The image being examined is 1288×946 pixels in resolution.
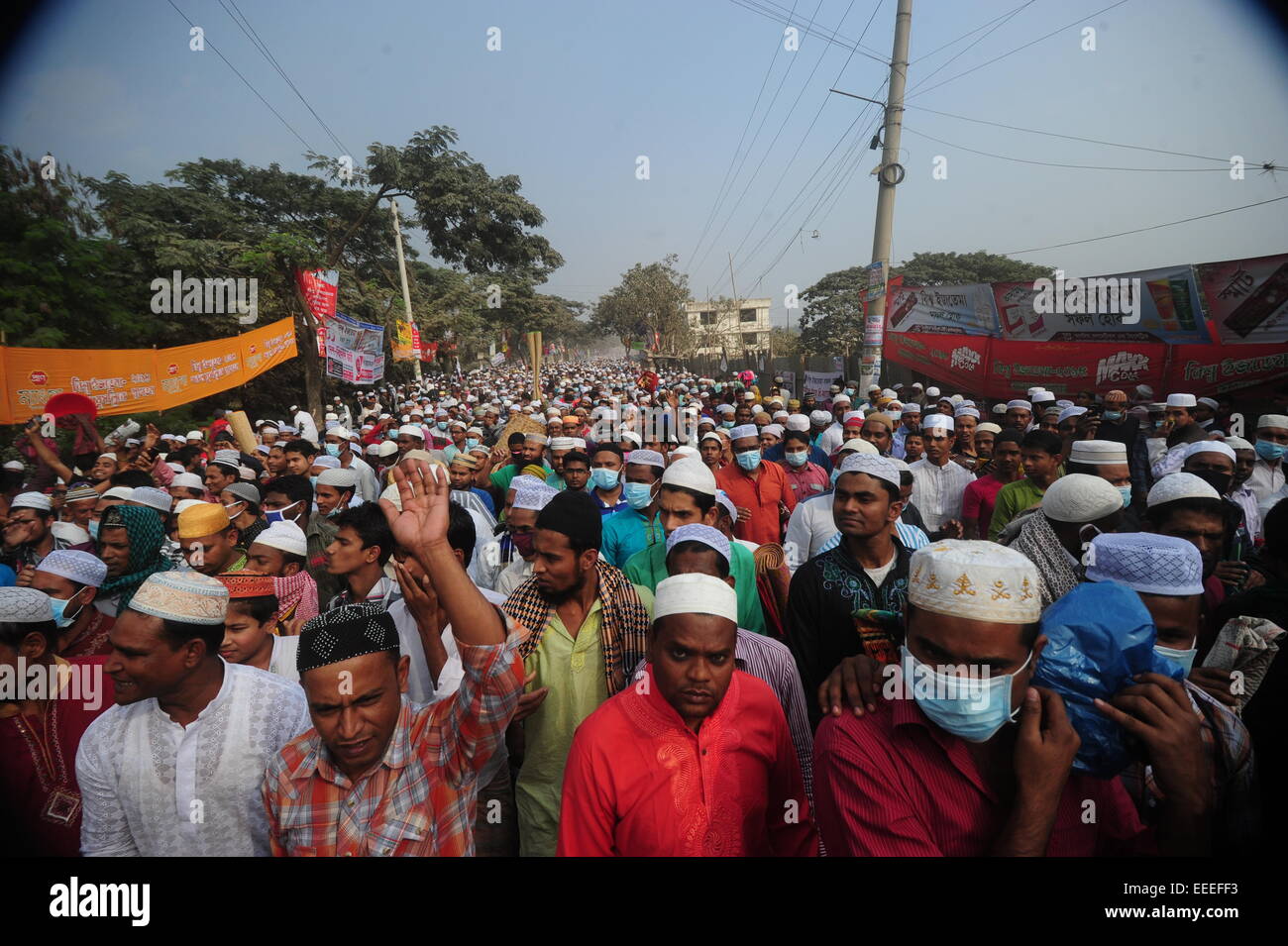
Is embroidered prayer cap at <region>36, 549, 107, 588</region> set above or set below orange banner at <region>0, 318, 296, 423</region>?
below

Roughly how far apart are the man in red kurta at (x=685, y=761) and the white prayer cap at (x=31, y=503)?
16.6ft

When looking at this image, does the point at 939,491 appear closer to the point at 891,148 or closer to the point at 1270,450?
the point at 1270,450

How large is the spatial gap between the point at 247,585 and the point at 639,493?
2.72m

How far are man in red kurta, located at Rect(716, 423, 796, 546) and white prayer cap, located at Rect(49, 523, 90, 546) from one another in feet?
17.5

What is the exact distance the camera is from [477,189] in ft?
48.0

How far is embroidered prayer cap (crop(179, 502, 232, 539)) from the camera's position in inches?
138

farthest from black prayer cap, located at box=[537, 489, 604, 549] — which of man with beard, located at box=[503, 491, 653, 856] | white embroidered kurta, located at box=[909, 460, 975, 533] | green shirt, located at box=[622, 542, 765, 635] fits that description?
white embroidered kurta, located at box=[909, 460, 975, 533]

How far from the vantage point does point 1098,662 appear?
142 centimetres

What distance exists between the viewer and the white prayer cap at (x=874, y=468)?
10.1ft

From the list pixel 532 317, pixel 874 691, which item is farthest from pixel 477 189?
pixel 874 691

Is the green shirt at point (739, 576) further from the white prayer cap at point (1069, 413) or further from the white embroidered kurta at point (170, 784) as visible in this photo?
the white prayer cap at point (1069, 413)

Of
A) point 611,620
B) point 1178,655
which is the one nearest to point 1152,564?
point 1178,655

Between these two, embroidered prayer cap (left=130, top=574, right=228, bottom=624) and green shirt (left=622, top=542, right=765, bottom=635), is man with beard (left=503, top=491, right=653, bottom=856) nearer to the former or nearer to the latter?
green shirt (left=622, top=542, right=765, bottom=635)
